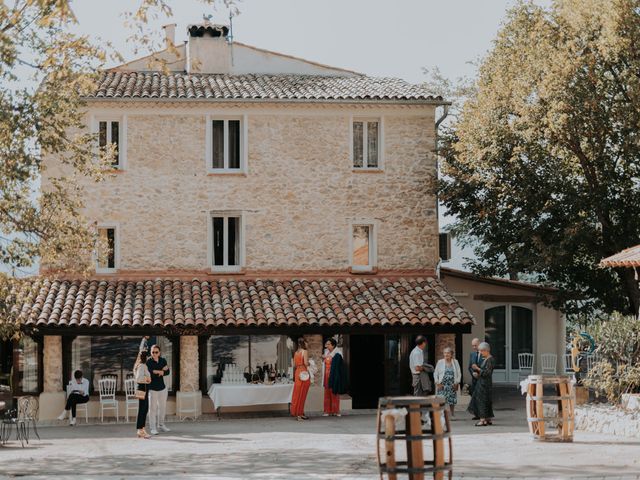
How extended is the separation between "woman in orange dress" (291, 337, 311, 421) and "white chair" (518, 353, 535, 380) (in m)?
10.6

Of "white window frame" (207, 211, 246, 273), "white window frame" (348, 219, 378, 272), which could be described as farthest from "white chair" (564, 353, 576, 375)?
"white window frame" (207, 211, 246, 273)

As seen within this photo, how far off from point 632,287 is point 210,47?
13440mm

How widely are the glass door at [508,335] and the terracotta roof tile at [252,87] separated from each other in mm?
7678

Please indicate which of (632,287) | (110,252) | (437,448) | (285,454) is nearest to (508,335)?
(632,287)

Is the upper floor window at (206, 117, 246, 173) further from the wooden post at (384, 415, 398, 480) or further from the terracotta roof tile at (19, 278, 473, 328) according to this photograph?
the wooden post at (384, 415, 398, 480)

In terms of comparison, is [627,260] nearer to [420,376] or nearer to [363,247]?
[420,376]

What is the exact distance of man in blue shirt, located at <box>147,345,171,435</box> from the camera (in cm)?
2206

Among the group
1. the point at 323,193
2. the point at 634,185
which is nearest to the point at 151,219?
the point at 323,193

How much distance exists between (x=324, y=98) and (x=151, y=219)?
5.44 metres

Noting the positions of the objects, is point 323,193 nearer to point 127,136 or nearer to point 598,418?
point 127,136

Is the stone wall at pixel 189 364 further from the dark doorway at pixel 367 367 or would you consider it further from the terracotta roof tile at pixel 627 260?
the terracotta roof tile at pixel 627 260

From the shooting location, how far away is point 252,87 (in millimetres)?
30547

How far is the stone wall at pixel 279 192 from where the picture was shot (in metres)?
29.5

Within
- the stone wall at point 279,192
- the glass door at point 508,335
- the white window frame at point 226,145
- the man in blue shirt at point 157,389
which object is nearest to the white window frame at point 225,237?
the stone wall at point 279,192
